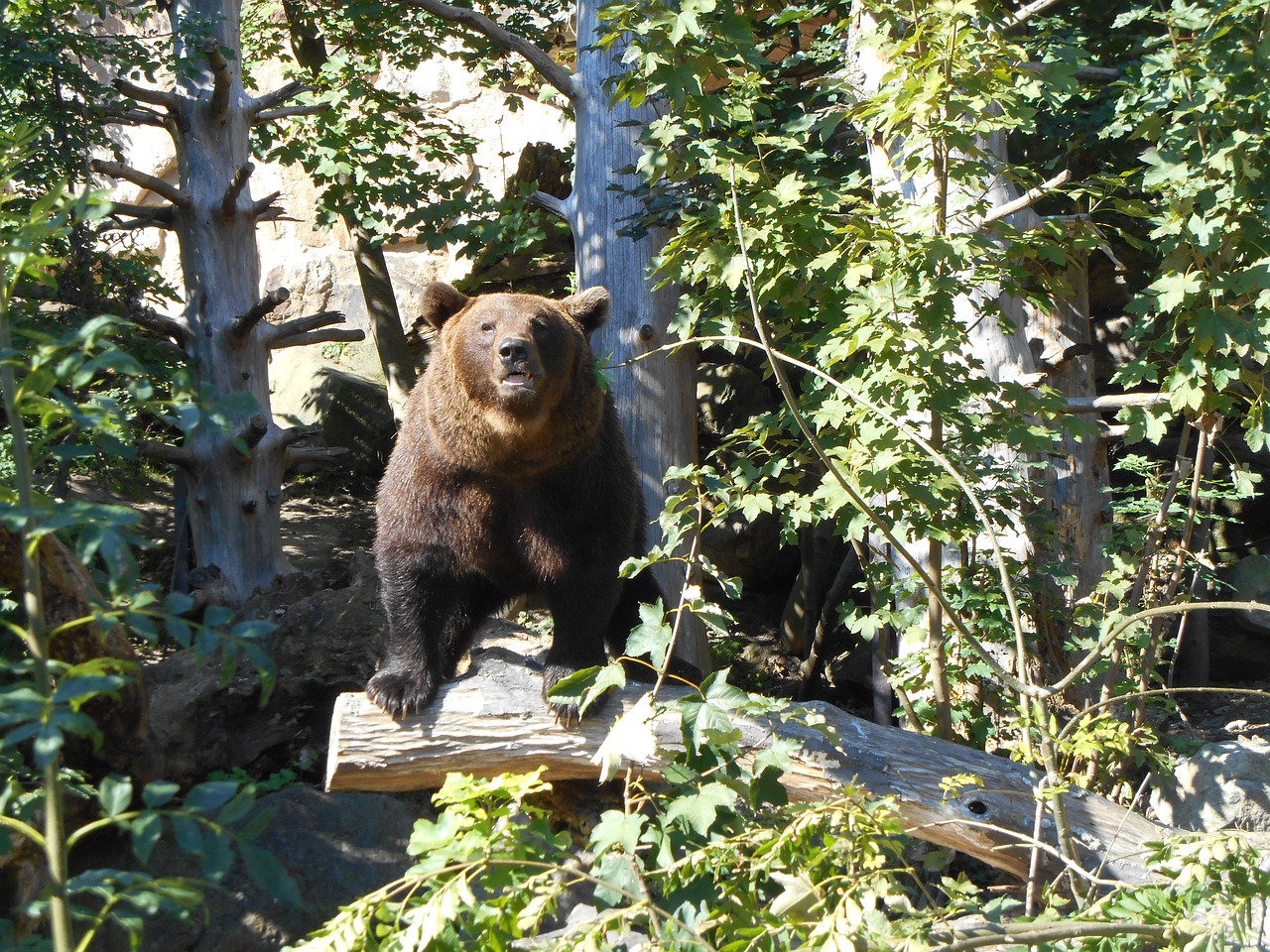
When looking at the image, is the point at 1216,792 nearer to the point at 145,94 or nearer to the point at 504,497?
the point at 504,497

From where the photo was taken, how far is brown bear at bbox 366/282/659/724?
171 inches

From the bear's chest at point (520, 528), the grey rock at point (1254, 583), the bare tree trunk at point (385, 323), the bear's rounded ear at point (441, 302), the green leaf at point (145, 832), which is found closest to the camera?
the green leaf at point (145, 832)

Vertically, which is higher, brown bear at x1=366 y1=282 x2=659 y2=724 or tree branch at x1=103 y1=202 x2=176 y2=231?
tree branch at x1=103 y1=202 x2=176 y2=231

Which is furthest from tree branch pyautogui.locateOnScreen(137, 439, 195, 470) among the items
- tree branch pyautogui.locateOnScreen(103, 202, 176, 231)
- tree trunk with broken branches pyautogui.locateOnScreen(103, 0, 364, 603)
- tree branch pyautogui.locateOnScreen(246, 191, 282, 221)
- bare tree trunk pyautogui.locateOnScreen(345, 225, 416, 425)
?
bare tree trunk pyautogui.locateOnScreen(345, 225, 416, 425)

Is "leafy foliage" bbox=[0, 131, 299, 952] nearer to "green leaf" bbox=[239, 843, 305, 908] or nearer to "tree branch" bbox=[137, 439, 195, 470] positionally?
"green leaf" bbox=[239, 843, 305, 908]

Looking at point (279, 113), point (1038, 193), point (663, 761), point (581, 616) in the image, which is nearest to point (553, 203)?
point (279, 113)

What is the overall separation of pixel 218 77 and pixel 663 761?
21.2 feet

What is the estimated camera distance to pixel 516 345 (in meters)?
4.31

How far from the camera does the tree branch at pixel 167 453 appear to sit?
7293 millimetres

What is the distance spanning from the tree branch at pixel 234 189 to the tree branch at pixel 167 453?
1.85m

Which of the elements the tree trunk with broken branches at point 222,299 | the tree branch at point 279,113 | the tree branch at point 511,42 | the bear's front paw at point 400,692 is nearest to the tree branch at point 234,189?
the tree trunk with broken branches at point 222,299

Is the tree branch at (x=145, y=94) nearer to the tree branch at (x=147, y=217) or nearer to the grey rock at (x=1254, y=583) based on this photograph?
Result: the tree branch at (x=147, y=217)

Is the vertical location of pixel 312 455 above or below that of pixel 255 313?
below

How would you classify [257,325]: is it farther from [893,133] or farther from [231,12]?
[893,133]
